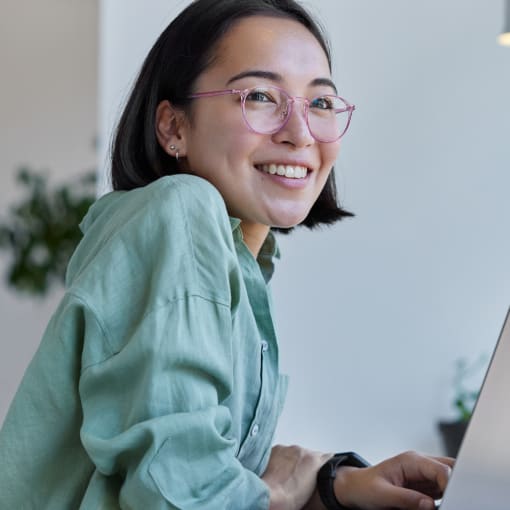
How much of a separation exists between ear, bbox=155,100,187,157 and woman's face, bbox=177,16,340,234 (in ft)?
0.08

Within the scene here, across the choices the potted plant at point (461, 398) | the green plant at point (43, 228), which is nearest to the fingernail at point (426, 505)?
the potted plant at point (461, 398)

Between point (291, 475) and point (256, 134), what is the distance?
425 millimetres

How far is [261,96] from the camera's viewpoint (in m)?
1.17

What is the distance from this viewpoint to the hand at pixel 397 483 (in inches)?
41.8

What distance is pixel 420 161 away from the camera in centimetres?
307

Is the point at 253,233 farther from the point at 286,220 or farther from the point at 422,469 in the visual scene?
the point at 422,469

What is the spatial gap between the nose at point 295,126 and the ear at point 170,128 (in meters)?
0.15

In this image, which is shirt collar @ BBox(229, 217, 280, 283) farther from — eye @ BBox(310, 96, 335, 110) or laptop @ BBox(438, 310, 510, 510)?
laptop @ BBox(438, 310, 510, 510)

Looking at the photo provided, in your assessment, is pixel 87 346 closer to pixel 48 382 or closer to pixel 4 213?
pixel 48 382

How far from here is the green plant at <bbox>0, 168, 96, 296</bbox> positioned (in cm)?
323

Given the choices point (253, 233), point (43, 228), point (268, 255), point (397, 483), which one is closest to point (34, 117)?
point (43, 228)

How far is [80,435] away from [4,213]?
250cm

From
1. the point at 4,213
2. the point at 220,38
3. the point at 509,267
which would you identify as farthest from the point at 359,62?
the point at 220,38

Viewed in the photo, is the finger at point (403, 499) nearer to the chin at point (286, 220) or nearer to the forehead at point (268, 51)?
the chin at point (286, 220)
